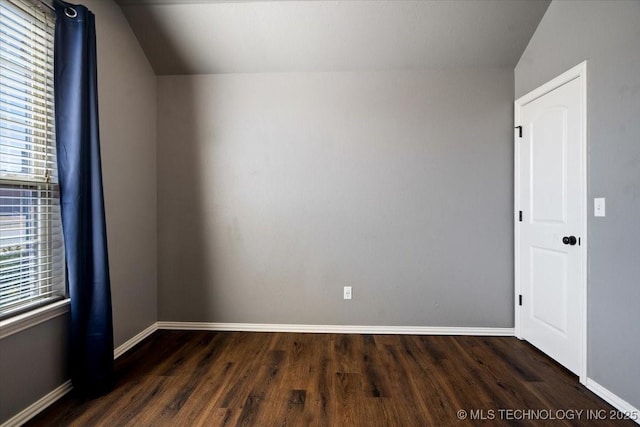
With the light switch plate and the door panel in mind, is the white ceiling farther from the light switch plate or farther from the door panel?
the light switch plate

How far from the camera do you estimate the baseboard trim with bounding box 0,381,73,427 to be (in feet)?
5.15

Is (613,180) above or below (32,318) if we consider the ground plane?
above

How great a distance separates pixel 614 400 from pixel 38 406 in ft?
10.7

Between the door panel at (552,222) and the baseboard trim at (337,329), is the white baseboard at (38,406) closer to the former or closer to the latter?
the baseboard trim at (337,329)

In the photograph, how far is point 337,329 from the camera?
9.00ft

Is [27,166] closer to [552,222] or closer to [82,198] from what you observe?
[82,198]

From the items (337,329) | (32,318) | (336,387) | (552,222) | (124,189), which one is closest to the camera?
(32,318)

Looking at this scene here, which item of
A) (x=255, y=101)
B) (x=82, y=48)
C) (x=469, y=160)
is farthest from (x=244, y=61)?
(x=469, y=160)

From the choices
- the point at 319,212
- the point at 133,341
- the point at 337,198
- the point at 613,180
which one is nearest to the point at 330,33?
the point at 337,198

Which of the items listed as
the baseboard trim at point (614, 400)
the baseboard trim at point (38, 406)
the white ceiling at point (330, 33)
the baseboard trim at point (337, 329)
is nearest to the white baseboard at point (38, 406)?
the baseboard trim at point (38, 406)

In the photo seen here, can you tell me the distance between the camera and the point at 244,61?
105 inches

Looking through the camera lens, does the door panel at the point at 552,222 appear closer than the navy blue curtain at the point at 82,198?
No

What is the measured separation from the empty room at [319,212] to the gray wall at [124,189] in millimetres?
17

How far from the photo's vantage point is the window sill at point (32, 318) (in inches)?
59.7
